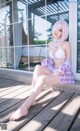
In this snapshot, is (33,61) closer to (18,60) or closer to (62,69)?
(18,60)

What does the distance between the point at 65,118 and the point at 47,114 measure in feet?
0.69

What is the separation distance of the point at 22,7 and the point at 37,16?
543 mm

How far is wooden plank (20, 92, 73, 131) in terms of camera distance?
1.73 metres

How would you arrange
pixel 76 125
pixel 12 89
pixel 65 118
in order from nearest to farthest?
pixel 76 125 → pixel 65 118 → pixel 12 89

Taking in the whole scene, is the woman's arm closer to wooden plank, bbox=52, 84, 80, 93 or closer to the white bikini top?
the white bikini top

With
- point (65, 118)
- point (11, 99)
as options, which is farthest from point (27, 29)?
point (65, 118)

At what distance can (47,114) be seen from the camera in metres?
2.02

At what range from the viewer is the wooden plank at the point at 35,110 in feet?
5.83

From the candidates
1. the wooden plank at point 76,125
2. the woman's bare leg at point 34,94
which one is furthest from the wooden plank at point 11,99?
the wooden plank at point 76,125

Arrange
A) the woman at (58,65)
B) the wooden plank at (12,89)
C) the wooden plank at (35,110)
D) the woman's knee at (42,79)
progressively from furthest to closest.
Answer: the wooden plank at (12,89), the woman at (58,65), the woman's knee at (42,79), the wooden plank at (35,110)

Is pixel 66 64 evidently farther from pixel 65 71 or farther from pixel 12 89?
pixel 12 89

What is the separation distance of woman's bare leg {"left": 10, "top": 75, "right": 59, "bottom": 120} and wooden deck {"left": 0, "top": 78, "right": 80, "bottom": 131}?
0.05m

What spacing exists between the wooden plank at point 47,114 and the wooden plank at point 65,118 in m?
0.05

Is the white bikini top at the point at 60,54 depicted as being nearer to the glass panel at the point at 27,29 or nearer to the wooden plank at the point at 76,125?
the glass panel at the point at 27,29
